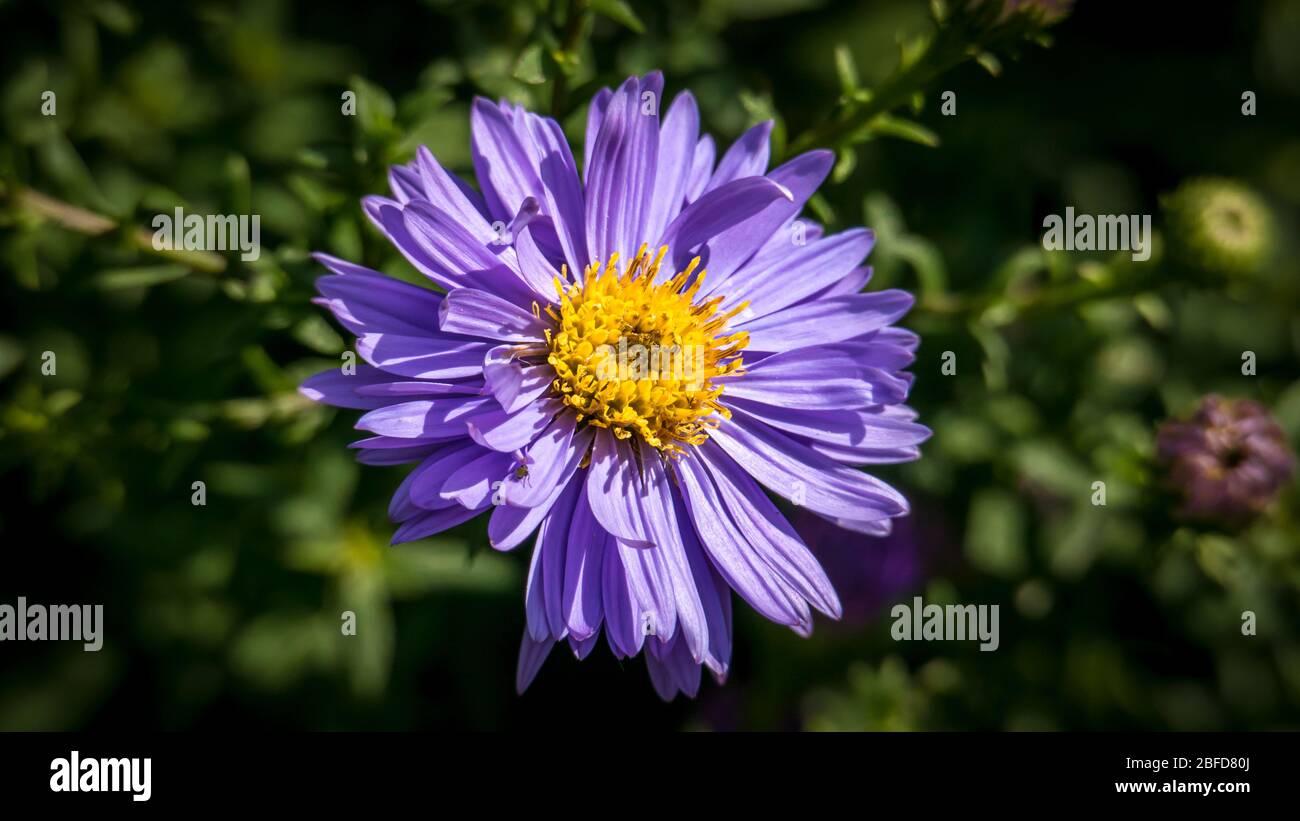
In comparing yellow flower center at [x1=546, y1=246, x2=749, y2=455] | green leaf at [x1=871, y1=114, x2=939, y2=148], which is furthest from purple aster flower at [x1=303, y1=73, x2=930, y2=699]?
green leaf at [x1=871, y1=114, x2=939, y2=148]

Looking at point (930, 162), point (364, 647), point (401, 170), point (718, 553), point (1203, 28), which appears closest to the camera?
point (401, 170)

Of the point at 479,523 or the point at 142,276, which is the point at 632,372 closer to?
the point at 479,523

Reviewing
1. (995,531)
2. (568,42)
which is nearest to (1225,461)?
(995,531)

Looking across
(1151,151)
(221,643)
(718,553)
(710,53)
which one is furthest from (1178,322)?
(221,643)

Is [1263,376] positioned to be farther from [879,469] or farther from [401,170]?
[401,170]

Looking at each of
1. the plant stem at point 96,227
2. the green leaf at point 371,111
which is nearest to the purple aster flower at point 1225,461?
the green leaf at point 371,111

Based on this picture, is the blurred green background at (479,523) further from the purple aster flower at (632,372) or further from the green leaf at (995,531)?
the purple aster flower at (632,372)

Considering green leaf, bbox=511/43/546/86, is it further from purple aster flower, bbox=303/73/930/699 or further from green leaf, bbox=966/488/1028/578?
green leaf, bbox=966/488/1028/578
